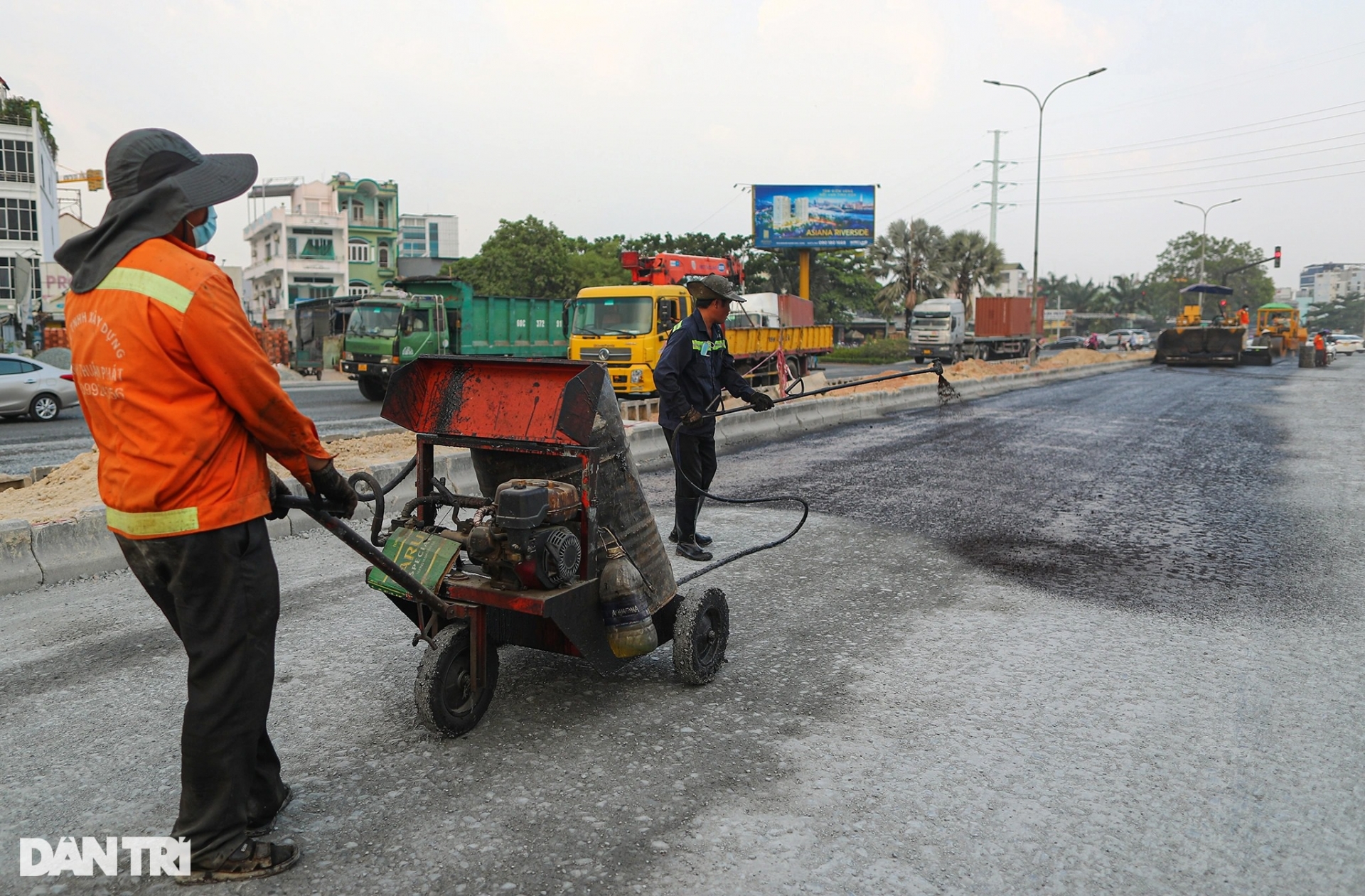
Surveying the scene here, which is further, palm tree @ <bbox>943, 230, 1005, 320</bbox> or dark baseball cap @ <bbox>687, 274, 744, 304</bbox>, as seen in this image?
palm tree @ <bbox>943, 230, 1005, 320</bbox>

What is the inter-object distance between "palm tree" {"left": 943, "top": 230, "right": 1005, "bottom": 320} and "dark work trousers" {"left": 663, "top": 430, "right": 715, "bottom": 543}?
2036 inches

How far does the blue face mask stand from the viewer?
9.77ft

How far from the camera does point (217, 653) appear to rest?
2.76 m

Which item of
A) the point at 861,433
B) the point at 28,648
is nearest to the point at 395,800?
the point at 28,648

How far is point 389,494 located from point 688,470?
278 centimetres

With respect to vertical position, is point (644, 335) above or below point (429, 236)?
below

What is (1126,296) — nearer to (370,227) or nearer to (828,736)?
(370,227)

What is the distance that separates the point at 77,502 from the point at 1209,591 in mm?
8054

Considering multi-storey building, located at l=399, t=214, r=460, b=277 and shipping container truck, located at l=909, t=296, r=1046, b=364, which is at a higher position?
multi-storey building, located at l=399, t=214, r=460, b=277

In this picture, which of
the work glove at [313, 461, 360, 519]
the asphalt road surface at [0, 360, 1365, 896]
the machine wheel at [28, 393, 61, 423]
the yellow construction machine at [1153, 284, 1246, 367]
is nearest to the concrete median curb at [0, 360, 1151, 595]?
the asphalt road surface at [0, 360, 1365, 896]

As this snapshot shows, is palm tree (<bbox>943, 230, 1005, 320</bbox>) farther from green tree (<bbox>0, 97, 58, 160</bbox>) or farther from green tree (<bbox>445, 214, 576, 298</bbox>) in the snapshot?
green tree (<bbox>0, 97, 58, 160</bbox>)

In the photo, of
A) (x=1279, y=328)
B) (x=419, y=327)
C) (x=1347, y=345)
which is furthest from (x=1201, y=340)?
(x=1347, y=345)

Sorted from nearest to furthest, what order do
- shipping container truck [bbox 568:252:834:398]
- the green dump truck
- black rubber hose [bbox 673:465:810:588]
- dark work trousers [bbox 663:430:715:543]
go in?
black rubber hose [bbox 673:465:810:588] → dark work trousers [bbox 663:430:715:543] → shipping container truck [bbox 568:252:834:398] → the green dump truck

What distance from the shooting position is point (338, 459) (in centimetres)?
987
